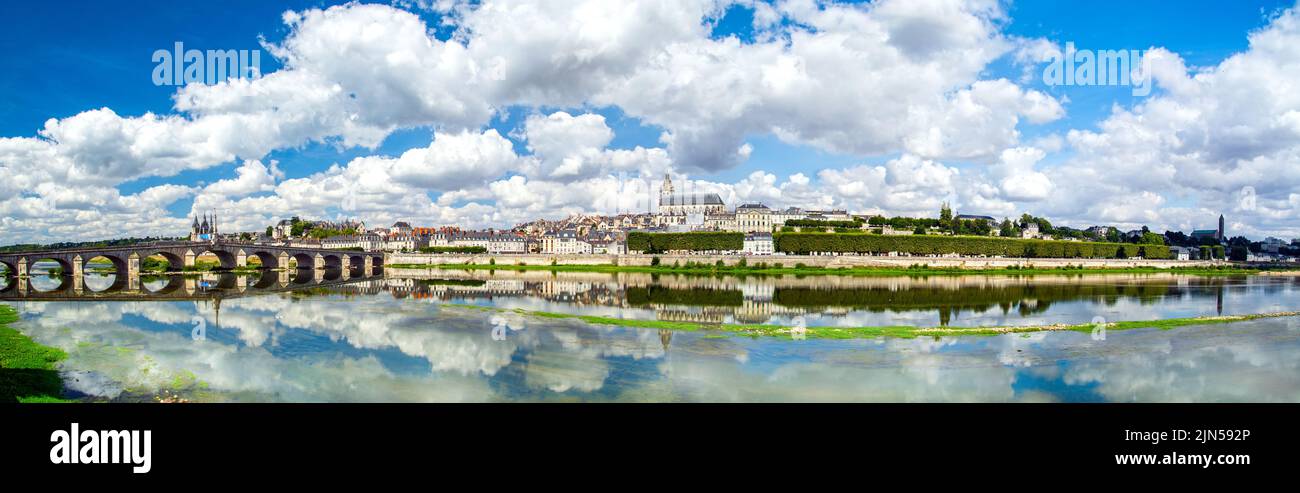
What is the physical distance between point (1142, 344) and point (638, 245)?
6228cm

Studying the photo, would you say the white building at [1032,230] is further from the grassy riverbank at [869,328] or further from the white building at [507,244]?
the grassy riverbank at [869,328]

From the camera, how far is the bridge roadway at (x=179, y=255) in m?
50.9

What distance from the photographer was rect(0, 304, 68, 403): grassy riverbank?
38.9 feet

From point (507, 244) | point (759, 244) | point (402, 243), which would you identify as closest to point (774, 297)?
point (759, 244)

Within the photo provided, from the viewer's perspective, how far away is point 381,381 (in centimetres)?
1403

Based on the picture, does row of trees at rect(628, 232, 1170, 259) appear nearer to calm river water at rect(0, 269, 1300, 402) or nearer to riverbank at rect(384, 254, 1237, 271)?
riverbank at rect(384, 254, 1237, 271)

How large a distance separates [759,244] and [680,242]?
1153cm

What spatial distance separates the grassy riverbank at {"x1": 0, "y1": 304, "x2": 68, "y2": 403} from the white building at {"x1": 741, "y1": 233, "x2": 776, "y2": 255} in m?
70.4

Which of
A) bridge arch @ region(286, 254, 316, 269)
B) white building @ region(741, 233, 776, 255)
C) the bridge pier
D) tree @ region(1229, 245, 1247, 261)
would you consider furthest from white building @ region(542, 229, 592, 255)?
tree @ region(1229, 245, 1247, 261)

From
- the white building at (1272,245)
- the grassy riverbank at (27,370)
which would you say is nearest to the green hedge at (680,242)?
the grassy riverbank at (27,370)

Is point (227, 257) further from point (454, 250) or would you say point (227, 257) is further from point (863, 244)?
point (863, 244)
